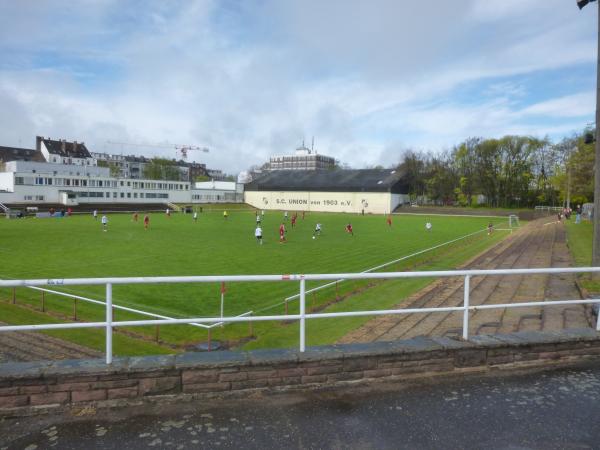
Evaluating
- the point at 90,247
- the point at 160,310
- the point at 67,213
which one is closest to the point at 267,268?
the point at 160,310

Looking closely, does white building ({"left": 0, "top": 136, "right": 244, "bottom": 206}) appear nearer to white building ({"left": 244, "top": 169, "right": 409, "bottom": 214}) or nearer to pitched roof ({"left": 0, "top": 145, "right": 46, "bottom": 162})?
pitched roof ({"left": 0, "top": 145, "right": 46, "bottom": 162})

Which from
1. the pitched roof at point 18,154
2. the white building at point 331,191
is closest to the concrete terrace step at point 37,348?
the white building at point 331,191

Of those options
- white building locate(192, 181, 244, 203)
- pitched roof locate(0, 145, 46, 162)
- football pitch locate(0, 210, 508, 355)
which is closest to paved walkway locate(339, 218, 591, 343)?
football pitch locate(0, 210, 508, 355)

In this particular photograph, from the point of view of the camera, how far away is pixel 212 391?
441 cm

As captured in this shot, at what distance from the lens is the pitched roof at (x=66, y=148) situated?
376 feet

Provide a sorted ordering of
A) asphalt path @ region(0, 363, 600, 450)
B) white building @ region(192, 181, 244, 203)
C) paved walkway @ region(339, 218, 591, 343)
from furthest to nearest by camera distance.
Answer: white building @ region(192, 181, 244, 203) < paved walkway @ region(339, 218, 591, 343) < asphalt path @ region(0, 363, 600, 450)

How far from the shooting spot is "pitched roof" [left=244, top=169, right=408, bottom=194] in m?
88.0

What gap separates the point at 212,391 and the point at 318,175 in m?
95.5

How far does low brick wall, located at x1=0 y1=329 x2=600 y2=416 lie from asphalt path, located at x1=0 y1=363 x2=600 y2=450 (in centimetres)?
18

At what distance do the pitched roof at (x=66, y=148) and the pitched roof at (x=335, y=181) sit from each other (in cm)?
5208

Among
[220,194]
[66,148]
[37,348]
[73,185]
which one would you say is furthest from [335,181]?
[37,348]

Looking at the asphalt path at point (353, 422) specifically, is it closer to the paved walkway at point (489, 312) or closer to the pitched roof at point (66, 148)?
the paved walkway at point (489, 312)

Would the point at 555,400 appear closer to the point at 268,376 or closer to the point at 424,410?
the point at 424,410

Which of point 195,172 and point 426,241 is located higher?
point 195,172
